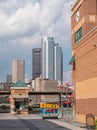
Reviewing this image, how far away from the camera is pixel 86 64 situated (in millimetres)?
43875

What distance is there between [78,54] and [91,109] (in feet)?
29.8

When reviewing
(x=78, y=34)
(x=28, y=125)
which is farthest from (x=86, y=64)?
(x=78, y=34)

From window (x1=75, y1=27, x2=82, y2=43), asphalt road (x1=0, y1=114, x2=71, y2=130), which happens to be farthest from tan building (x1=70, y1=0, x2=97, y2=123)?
asphalt road (x1=0, y1=114, x2=71, y2=130)

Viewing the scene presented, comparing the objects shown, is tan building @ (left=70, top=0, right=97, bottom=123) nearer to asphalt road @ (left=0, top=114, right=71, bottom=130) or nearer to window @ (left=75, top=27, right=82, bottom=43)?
window @ (left=75, top=27, right=82, bottom=43)

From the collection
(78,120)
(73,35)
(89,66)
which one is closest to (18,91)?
(73,35)

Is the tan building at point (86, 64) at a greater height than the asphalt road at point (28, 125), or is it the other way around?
the tan building at point (86, 64)

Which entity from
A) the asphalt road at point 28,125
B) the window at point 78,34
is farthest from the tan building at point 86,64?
the asphalt road at point 28,125

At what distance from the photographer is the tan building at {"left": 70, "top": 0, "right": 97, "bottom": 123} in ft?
132

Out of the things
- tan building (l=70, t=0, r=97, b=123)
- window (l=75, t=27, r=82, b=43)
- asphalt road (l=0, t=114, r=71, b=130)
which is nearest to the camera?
asphalt road (l=0, t=114, r=71, b=130)

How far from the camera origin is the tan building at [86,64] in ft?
132

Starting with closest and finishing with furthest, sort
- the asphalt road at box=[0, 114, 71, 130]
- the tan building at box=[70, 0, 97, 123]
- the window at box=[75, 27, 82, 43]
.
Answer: the asphalt road at box=[0, 114, 71, 130], the tan building at box=[70, 0, 97, 123], the window at box=[75, 27, 82, 43]

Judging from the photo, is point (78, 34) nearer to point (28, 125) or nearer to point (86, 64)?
point (86, 64)

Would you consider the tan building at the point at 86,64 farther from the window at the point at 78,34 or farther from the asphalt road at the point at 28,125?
the asphalt road at the point at 28,125

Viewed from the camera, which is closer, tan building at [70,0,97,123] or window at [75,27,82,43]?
tan building at [70,0,97,123]
